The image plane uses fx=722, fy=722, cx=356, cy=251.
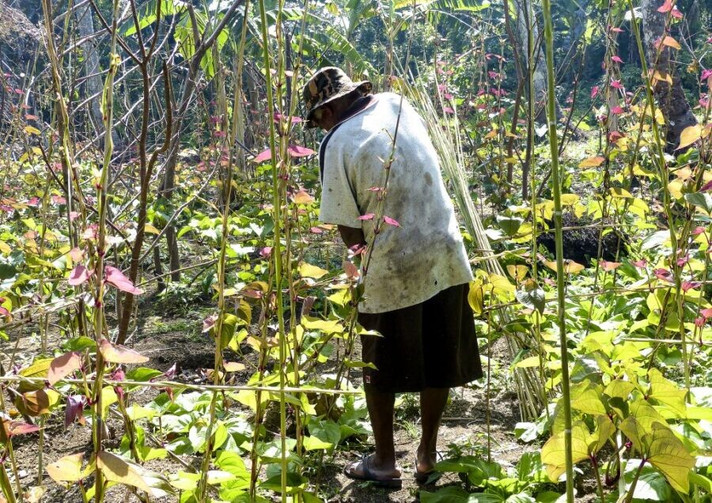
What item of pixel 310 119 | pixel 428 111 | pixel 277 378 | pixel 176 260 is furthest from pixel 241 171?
pixel 277 378

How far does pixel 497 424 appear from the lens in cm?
321

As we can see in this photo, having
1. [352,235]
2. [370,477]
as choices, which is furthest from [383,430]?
[352,235]

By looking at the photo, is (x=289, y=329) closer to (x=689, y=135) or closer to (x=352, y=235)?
(x=352, y=235)

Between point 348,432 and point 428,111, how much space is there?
5.80ft

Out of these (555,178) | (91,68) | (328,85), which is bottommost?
(555,178)

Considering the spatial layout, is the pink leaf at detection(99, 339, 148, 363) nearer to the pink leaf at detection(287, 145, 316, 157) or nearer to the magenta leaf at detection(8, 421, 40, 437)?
the magenta leaf at detection(8, 421, 40, 437)

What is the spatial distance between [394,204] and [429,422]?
2.76 feet

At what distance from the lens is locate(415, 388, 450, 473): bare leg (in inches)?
106

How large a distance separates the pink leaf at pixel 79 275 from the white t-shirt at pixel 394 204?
1.55m

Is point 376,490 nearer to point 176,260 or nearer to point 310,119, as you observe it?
point 310,119

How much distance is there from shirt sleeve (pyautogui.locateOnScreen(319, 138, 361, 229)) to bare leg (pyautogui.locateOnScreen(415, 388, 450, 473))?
0.70 meters

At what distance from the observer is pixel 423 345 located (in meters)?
2.66

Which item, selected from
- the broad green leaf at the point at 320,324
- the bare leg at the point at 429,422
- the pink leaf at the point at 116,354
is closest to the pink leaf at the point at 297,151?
the broad green leaf at the point at 320,324

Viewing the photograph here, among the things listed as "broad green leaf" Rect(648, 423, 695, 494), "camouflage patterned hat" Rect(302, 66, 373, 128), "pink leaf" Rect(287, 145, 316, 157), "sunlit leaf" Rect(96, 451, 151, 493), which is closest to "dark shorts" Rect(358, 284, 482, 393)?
"camouflage patterned hat" Rect(302, 66, 373, 128)
